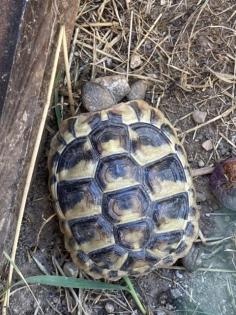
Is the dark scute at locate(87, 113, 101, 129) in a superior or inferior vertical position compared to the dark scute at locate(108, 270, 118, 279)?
superior

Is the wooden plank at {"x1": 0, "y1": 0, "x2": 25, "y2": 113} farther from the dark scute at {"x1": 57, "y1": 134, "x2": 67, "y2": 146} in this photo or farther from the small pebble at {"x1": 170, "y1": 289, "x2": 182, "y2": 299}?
the small pebble at {"x1": 170, "y1": 289, "x2": 182, "y2": 299}

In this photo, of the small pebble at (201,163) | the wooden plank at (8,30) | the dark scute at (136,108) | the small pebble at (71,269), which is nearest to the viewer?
the wooden plank at (8,30)

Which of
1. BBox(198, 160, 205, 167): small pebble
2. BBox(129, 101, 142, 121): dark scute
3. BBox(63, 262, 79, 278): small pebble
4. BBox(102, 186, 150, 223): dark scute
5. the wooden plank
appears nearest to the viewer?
the wooden plank

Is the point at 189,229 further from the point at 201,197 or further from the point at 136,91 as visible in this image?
the point at 136,91

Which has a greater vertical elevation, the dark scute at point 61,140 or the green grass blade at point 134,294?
the dark scute at point 61,140

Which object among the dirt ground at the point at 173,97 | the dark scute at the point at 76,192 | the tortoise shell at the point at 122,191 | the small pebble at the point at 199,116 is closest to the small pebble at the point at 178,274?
the dirt ground at the point at 173,97

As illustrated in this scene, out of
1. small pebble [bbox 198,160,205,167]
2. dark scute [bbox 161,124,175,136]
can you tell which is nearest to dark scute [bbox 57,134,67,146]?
dark scute [bbox 161,124,175,136]

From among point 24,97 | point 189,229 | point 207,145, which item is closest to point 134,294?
point 189,229

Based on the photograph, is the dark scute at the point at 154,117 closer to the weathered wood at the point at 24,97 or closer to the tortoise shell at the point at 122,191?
the tortoise shell at the point at 122,191
